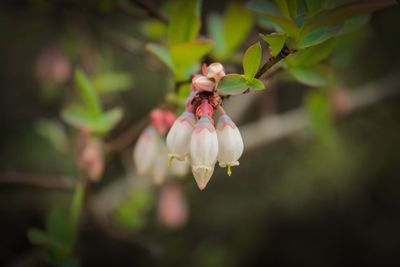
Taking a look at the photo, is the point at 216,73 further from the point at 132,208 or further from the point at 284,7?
the point at 132,208

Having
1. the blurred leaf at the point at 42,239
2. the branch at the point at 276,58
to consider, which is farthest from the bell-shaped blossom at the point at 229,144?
the blurred leaf at the point at 42,239

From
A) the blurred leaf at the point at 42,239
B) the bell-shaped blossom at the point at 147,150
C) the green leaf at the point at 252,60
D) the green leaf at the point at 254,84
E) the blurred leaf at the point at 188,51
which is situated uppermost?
the blurred leaf at the point at 188,51

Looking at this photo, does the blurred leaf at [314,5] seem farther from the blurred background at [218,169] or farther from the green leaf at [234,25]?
the blurred background at [218,169]

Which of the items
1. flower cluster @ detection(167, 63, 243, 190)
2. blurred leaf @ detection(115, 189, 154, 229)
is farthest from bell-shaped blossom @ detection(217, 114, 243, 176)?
blurred leaf @ detection(115, 189, 154, 229)

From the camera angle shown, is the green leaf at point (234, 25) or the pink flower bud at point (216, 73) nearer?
the pink flower bud at point (216, 73)

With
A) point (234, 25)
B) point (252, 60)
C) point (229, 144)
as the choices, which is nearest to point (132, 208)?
point (234, 25)

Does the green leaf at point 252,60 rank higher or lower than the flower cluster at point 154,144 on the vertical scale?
lower

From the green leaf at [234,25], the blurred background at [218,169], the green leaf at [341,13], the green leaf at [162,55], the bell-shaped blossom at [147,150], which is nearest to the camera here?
the green leaf at [341,13]
